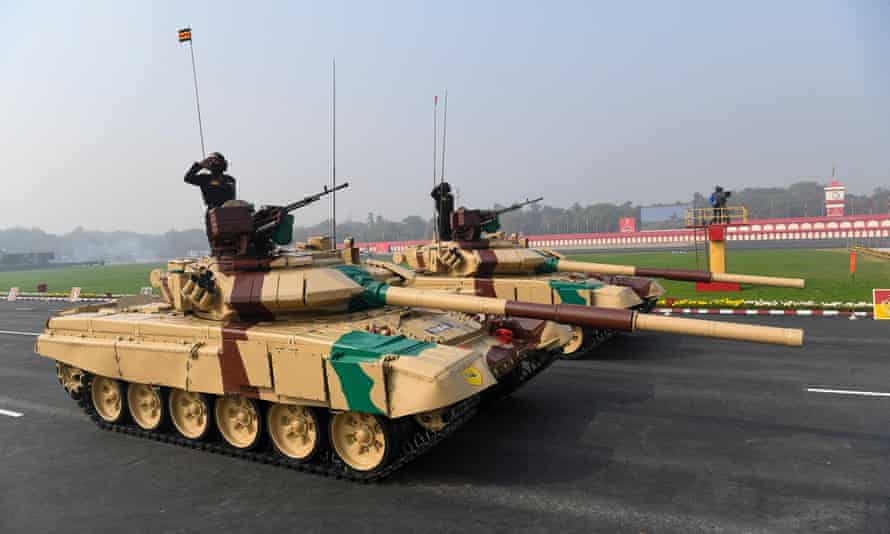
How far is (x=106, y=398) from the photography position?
1141 cm

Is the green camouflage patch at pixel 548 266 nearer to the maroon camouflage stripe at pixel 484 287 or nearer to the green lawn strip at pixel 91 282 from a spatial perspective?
the maroon camouflage stripe at pixel 484 287

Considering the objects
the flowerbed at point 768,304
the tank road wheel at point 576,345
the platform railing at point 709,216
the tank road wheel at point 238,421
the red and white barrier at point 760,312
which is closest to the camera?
the tank road wheel at point 238,421

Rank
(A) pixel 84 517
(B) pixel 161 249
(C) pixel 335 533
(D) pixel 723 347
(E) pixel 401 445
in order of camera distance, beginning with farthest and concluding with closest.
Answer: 1. (B) pixel 161 249
2. (D) pixel 723 347
3. (E) pixel 401 445
4. (A) pixel 84 517
5. (C) pixel 335 533

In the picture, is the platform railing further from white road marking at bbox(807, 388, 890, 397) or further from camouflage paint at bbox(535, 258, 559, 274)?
white road marking at bbox(807, 388, 890, 397)

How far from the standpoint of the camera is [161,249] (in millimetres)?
184125

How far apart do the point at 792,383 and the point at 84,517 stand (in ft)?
40.8

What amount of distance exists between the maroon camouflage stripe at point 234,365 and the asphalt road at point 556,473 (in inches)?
45.0

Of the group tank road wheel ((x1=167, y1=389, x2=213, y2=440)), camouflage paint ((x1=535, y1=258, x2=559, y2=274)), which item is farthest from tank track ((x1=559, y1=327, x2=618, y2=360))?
tank road wheel ((x1=167, y1=389, x2=213, y2=440))

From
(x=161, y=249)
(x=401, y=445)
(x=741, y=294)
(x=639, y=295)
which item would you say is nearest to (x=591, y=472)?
(x=401, y=445)

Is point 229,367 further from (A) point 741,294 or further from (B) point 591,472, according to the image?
(A) point 741,294

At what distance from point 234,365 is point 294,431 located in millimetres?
1282

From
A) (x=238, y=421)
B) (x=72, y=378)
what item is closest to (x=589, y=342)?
(x=238, y=421)

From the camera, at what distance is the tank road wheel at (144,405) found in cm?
1066

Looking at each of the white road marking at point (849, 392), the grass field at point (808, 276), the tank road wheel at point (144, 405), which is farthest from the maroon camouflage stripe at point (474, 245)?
the grass field at point (808, 276)
